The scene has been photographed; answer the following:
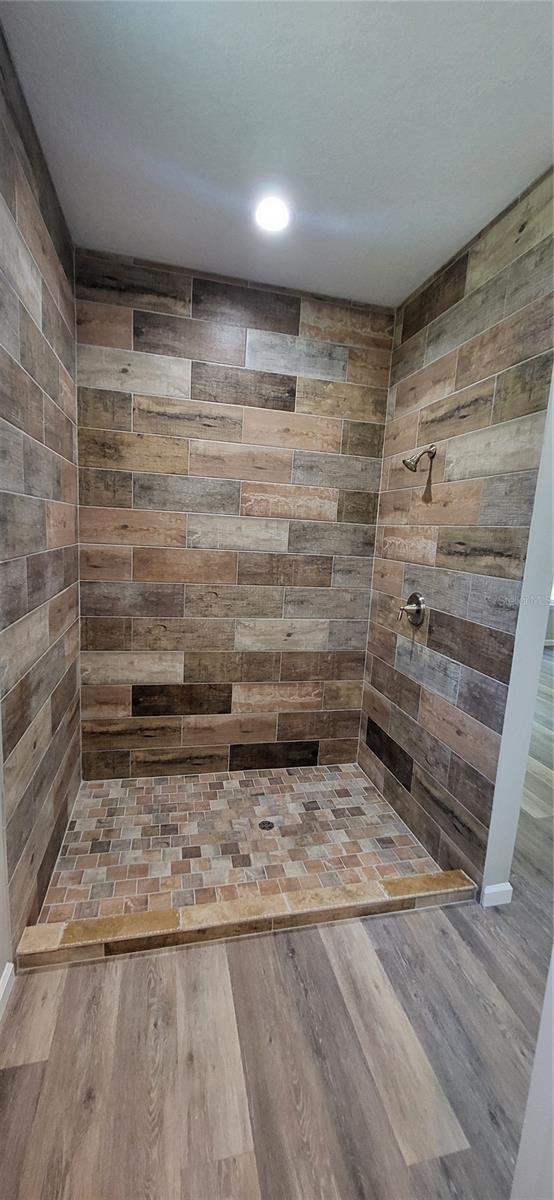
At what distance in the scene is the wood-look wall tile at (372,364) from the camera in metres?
2.28

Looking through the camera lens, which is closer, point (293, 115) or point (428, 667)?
point (293, 115)

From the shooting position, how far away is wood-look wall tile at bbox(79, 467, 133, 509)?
6.82 ft

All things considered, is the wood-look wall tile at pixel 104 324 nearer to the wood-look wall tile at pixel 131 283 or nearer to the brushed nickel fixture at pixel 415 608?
the wood-look wall tile at pixel 131 283

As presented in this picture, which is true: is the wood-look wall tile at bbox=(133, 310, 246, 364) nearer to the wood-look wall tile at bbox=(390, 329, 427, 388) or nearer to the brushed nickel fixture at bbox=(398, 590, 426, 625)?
the wood-look wall tile at bbox=(390, 329, 427, 388)

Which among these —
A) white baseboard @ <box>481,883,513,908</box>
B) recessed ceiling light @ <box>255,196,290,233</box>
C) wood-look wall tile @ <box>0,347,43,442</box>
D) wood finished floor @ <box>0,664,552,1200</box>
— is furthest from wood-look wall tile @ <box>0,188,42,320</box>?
white baseboard @ <box>481,883,513,908</box>

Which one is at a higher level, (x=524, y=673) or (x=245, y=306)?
(x=245, y=306)

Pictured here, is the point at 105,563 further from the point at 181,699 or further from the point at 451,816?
the point at 451,816

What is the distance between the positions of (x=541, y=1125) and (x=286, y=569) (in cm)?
198

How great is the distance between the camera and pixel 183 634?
7.55 ft

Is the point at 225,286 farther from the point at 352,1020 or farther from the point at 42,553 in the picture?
the point at 352,1020

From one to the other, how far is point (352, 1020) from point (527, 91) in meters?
2.58

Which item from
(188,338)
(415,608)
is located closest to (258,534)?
(415,608)

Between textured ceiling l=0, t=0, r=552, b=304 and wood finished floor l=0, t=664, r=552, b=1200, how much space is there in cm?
254

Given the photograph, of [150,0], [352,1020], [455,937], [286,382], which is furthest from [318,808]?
[150,0]
